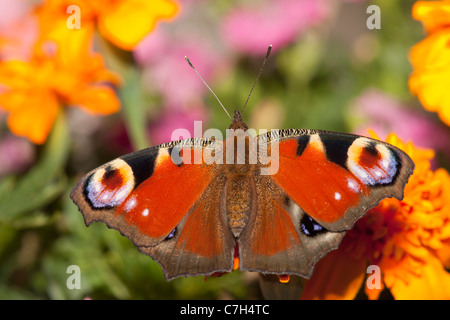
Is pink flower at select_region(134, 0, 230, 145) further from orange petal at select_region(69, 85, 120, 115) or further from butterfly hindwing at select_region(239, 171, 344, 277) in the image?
butterfly hindwing at select_region(239, 171, 344, 277)

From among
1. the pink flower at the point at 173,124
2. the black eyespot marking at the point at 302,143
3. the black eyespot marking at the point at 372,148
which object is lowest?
the pink flower at the point at 173,124

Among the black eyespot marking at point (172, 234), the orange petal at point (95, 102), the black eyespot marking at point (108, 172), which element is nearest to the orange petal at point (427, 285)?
the black eyespot marking at point (172, 234)

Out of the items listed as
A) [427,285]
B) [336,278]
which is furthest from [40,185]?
[427,285]

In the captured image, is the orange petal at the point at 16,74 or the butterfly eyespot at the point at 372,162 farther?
the orange petal at the point at 16,74

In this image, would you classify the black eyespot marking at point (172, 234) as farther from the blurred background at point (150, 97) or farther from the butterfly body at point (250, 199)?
the blurred background at point (150, 97)

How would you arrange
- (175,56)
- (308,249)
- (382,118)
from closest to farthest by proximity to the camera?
(308,249), (382,118), (175,56)

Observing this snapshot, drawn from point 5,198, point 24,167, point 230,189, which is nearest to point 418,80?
point 230,189
